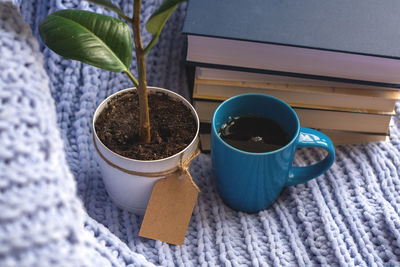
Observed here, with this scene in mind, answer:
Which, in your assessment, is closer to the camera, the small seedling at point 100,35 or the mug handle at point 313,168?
the small seedling at point 100,35

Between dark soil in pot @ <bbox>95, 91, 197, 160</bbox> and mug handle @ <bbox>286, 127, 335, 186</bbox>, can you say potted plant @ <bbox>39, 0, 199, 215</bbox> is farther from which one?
mug handle @ <bbox>286, 127, 335, 186</bbox>

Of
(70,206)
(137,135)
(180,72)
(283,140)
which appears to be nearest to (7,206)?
(70,206)

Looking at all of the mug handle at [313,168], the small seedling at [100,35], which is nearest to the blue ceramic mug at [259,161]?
the mug handle at [313,168]

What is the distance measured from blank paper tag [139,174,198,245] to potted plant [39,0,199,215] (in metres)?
0.02

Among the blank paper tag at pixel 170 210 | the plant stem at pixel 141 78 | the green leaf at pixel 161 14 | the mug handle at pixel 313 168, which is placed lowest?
the blank paper tag at pixel 170 210

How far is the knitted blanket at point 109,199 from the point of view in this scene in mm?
354

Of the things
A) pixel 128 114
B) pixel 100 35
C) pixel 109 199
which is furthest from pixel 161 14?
pixel 109 199

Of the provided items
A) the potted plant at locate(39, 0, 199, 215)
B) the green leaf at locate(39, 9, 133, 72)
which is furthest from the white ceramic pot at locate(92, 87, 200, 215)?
the green leaf at locate(39, 9, 133, 72)

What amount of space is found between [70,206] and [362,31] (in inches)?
17.8

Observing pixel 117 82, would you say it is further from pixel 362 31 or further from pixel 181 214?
pixel 362 31

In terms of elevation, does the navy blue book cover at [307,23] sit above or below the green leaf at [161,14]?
below

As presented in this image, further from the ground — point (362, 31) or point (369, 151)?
point (362, 31)

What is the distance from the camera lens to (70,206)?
14.7 inches

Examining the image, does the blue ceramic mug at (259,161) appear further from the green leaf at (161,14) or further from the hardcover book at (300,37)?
the green leaf at (161,14)
